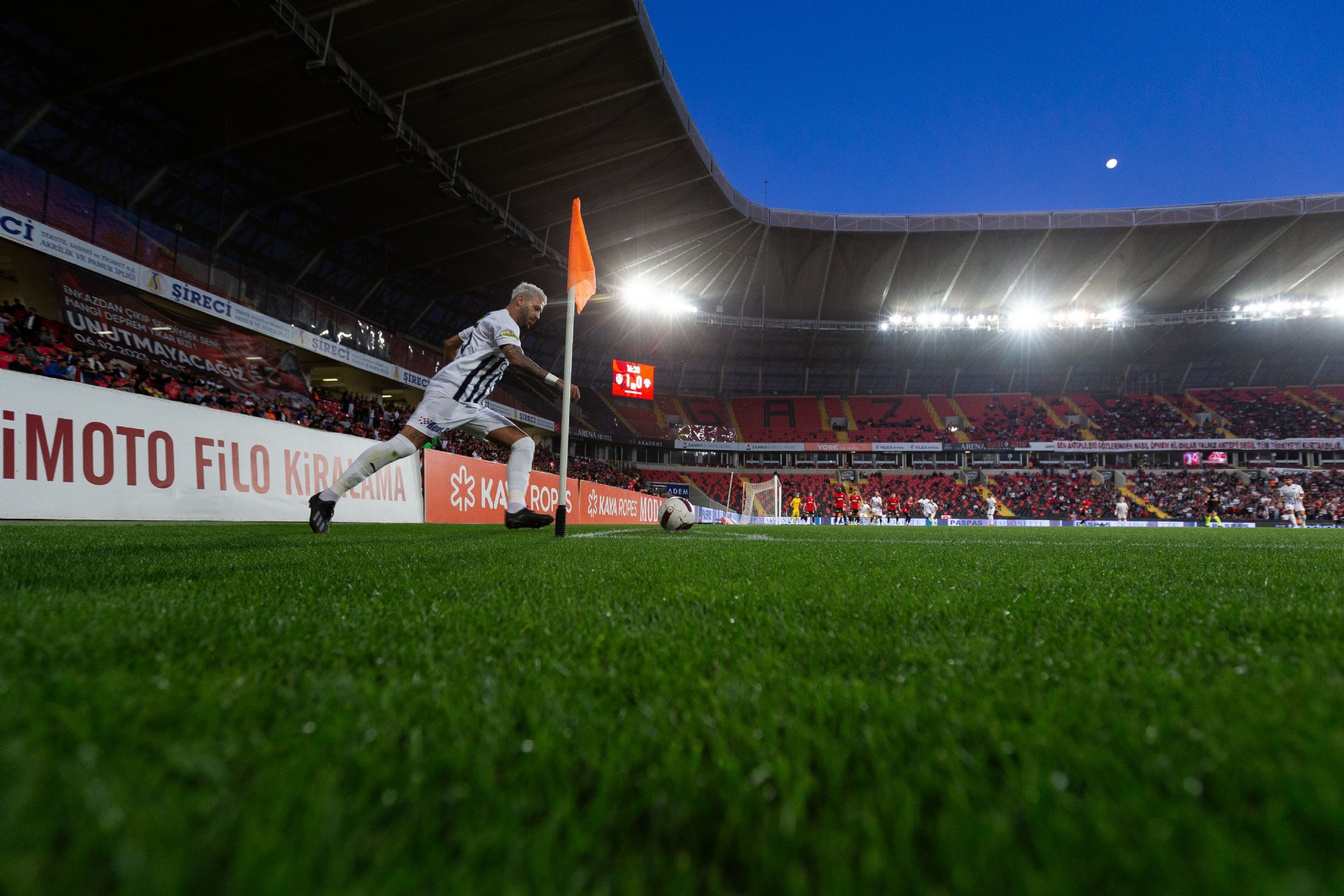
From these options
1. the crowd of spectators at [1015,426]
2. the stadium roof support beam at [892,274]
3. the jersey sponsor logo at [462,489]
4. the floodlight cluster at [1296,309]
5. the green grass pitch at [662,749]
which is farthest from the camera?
the crowd of spectators at [1015,426]

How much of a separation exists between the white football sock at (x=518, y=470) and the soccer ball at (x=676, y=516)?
10.6 feet

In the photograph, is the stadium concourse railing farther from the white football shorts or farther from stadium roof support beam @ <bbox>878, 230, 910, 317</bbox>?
stadium roof support beam @ <bbox>878, 230, 910, 317</bbox>

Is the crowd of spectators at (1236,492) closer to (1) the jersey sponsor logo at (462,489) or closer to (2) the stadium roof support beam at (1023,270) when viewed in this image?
(2) the stadium roof support beam at (1023,270)

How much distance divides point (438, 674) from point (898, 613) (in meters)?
1.14

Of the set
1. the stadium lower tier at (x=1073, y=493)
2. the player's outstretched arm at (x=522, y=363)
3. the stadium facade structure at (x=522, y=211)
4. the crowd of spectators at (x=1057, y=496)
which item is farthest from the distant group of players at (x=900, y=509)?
the player's outstretched arm at (x=522, y=363)

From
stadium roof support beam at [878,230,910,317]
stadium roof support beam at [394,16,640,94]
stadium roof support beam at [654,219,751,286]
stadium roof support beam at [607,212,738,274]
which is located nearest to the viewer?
stadium roof support beam at [394,16,640,94]

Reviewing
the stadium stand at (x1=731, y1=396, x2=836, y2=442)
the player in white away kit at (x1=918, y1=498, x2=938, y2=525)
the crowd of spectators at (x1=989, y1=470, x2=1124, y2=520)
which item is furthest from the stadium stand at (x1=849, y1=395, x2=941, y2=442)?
the player in white away kit at (x1=918, y1=498, x2=938, y2=525)

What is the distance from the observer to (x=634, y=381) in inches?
1312

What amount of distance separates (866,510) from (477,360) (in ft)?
110

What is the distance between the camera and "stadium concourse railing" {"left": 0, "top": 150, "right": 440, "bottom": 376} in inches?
541

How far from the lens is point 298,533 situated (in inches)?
190

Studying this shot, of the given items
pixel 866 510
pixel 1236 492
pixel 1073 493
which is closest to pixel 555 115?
pixel 866 510

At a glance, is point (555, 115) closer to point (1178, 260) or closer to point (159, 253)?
point (159, 253)

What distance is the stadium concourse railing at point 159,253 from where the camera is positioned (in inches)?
541
